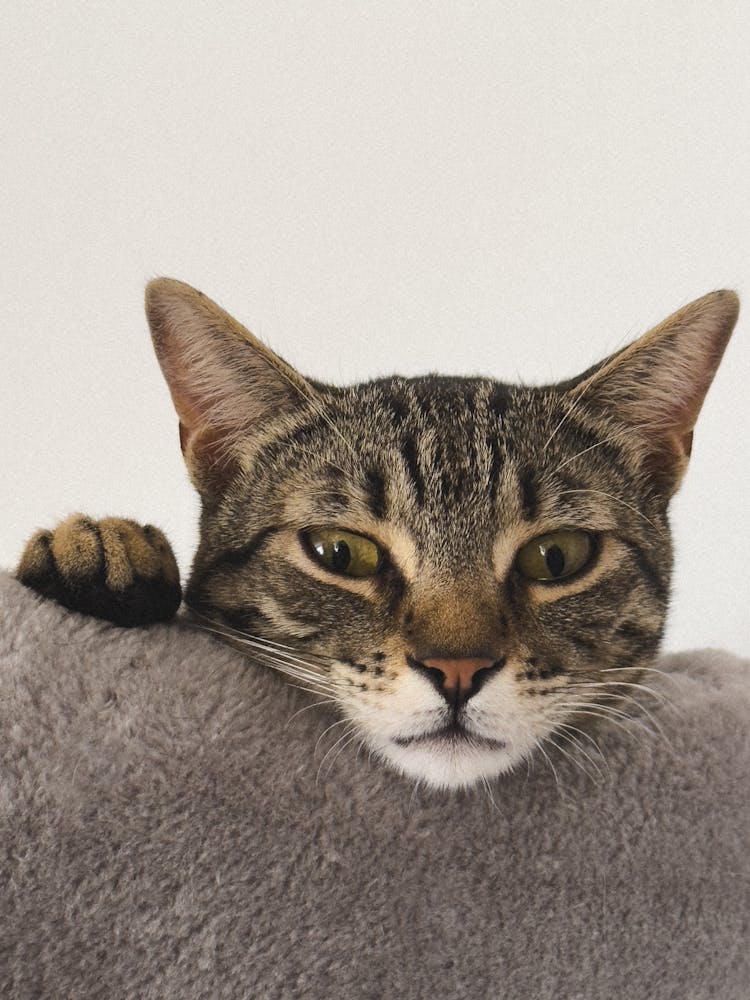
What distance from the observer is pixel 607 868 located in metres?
0.86

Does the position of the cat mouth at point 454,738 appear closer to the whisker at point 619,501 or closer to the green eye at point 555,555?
the green eye at point 555,555

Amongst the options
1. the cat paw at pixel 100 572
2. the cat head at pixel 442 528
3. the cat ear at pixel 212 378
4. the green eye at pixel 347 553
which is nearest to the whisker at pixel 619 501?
the cat head at pixel 442 528

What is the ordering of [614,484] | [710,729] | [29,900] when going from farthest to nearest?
1. [614,484]
2. [710,729]
3. [29,900]

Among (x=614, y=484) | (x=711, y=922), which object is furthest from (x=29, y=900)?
(x=614, y=484)

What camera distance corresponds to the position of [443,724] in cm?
85

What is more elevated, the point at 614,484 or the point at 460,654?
the point at 614,484

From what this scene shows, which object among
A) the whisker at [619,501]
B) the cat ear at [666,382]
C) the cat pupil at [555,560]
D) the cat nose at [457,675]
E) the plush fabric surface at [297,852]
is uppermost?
the cat ear at [666,382]

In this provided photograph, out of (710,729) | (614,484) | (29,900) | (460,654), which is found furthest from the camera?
(614,484)

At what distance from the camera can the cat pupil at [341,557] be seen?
984 millimetres

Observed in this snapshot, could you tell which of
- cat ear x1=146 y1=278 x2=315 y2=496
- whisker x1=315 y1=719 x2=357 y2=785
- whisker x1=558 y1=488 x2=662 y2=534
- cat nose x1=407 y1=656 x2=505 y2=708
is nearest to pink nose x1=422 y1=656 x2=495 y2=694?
cat nose x1=407 y1=656 x2=505 y2=708

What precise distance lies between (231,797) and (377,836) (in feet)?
0.46

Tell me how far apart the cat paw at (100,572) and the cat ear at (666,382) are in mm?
547

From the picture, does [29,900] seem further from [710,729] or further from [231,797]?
[710,729]

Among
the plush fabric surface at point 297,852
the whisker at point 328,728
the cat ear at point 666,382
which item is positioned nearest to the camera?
the plush fabric surface at point 297,852
